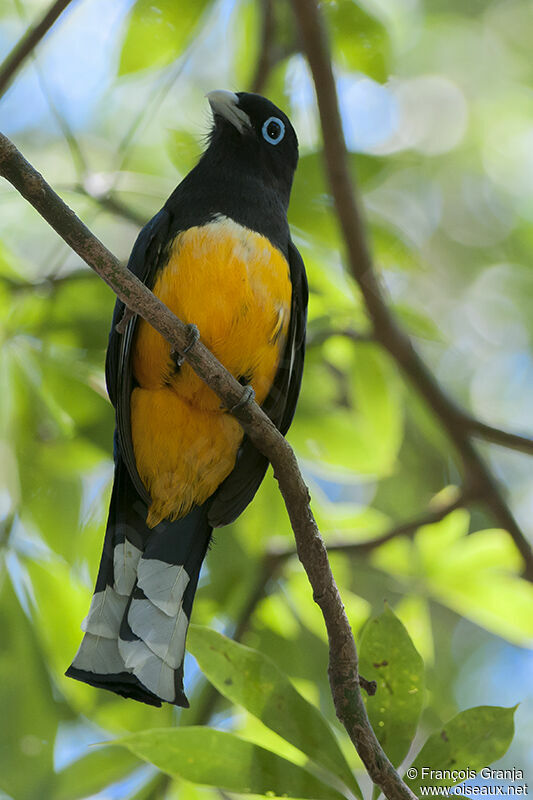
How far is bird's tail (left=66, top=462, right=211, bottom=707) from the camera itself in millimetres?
2662

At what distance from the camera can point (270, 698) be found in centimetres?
239

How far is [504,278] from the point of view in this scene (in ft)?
21.0

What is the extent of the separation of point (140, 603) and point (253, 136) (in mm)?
1870

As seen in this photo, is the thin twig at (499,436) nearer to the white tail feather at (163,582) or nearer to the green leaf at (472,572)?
the green leaf at (472,572)

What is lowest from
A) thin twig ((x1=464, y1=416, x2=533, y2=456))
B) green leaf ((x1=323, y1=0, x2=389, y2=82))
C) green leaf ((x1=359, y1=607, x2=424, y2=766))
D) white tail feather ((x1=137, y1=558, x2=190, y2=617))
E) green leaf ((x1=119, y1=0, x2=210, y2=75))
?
green leaf ((x1=359, y1=607, x2=424, y2=766))

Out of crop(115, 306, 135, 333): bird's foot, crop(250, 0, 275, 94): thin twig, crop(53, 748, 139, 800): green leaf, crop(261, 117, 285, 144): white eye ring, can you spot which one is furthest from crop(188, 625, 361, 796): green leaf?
crop(250, 0, 275, 94): thin twig

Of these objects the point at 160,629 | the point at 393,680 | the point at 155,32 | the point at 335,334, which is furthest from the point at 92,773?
the point at 155,32

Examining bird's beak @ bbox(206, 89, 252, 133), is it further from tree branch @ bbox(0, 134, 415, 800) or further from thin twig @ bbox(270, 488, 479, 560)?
thin twig @ bbox(270, 488, 479, 560)

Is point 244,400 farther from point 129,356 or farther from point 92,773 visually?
point 92,773

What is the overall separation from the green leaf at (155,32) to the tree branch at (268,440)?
1560 mm

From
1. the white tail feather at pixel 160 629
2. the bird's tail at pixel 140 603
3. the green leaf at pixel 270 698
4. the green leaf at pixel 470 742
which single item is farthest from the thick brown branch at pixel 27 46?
the green leaf at pixel 470 742

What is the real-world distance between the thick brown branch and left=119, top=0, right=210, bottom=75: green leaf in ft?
0.90

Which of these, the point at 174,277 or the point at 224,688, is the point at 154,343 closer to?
the point at 174,277

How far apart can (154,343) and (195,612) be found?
1.06 m
